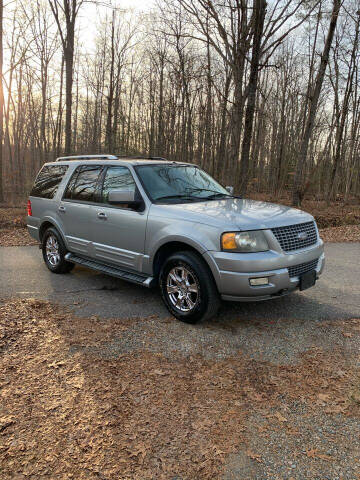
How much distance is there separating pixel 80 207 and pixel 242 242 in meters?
2.84

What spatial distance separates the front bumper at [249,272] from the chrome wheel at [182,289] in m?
0.36

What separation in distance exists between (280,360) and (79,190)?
12.8 feet

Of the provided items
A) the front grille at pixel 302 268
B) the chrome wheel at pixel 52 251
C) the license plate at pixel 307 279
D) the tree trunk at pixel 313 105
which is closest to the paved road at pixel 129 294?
the chrome wheel at pixel 52 251

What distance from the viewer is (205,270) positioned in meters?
3.99

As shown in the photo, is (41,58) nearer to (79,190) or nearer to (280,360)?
(79,190)

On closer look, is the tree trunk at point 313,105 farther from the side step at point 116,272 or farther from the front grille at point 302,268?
the side step at point 116,272

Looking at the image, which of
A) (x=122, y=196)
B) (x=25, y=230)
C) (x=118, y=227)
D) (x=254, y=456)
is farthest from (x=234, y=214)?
(x=25, y=230)

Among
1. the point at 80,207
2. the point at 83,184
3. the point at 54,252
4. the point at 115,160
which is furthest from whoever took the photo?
the point at 54,252

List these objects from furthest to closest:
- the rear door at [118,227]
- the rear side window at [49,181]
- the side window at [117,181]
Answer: the rear side window at [49,181] < the side window at [117,181] < the rear door at [118,227]

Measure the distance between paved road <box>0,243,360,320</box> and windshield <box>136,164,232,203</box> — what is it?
149 cm

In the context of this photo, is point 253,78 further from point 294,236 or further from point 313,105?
point 294,236

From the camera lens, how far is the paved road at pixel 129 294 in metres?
4.66

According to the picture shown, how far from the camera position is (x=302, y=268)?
420cm

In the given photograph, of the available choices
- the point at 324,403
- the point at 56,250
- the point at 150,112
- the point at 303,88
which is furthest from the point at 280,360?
the point at 303,88
